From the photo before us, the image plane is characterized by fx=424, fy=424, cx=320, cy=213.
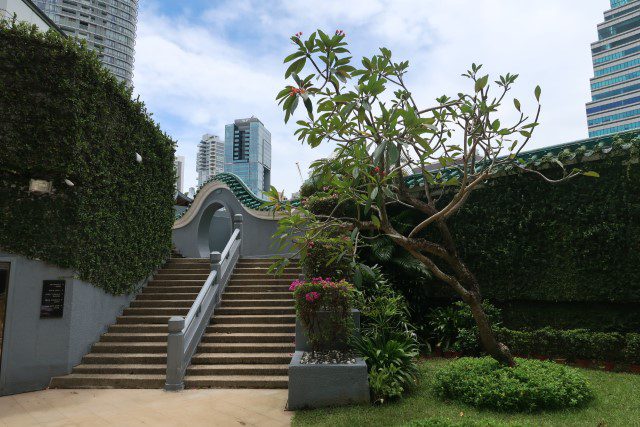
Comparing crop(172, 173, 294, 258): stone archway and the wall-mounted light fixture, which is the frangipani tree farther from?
crop(172, 173, 294, 258): stone archway

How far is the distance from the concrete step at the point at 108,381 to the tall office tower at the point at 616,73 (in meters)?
84.9

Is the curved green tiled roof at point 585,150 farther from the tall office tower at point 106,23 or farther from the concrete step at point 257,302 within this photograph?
the tall office tower at point 106,23

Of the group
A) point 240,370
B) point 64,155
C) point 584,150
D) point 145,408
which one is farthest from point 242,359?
point 584,150

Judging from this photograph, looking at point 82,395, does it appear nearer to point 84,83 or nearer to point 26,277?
point 26,277

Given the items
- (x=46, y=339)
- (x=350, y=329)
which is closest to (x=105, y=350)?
(x=46, y=339)

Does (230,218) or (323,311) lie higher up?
(230,218)

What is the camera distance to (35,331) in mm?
7578

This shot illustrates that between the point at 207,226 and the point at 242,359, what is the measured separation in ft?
34.3

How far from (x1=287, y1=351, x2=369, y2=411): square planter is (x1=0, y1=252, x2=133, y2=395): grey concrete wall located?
469 centimetres

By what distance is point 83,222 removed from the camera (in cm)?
833

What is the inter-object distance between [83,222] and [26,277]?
1.36 m

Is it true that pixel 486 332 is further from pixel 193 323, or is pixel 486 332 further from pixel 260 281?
pixel 260 281

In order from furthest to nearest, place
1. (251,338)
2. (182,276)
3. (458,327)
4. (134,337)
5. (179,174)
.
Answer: (179,174)
(182,276)
(134,337)
(458,327)
(251,338)

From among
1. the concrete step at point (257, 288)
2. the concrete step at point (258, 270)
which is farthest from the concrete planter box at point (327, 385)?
the concrete step at point (258, 270)
